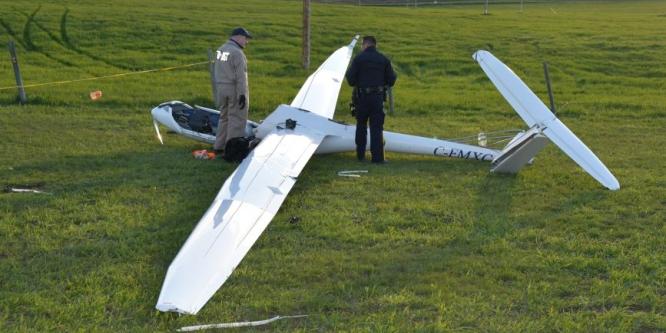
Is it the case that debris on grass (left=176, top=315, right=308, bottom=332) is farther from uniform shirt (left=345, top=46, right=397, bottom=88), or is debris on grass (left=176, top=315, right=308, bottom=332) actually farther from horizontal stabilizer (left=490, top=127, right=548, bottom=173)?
uniform shirt (left=345, top=46, right=397, bottom=88)

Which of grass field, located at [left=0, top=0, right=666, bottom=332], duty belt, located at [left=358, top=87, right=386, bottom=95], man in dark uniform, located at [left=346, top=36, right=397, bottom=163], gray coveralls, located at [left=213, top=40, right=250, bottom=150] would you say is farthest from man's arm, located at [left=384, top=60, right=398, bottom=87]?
gray coveralls, located at [left=213, top=40, right=250, bottom=150]

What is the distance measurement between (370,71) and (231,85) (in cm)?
245

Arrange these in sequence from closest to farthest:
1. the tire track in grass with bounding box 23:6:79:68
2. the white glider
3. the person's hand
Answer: the white glider < the person's hand < the tire track in grass with bounding box 23:6:79:68

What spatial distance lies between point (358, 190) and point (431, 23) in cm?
2673

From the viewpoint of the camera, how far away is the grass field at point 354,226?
5754 millimetres

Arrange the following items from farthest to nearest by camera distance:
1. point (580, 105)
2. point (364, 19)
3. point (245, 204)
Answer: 1. point (364, 19)
2. point (580, 105)
3. point (245, 204)

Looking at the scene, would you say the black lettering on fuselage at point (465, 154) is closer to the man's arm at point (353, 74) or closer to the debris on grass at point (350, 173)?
the debris on grass at point (350, 173)

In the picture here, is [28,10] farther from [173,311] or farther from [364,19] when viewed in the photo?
[173,311]

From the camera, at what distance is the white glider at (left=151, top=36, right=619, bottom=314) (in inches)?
232

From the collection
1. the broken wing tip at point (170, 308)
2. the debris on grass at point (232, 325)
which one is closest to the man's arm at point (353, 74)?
the debris on grass at point (232, 325)

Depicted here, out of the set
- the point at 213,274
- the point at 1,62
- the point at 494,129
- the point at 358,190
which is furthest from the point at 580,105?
the point at 1,62

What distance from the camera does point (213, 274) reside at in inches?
231

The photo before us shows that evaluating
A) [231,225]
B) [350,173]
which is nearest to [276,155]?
[350,173]

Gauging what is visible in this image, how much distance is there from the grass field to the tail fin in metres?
0.44
